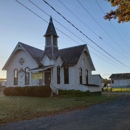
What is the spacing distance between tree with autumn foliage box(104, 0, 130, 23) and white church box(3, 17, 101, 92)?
13205 millimetres

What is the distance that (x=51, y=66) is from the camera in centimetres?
2089

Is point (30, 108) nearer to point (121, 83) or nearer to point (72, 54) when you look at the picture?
point (72, 54)

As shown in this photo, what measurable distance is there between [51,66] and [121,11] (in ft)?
46.1

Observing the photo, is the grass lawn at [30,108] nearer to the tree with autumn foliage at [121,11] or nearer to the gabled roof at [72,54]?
the tree with autumn foliage at [121,11]

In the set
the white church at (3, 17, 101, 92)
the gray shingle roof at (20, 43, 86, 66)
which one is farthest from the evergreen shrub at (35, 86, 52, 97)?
the gray shingle roof at (20, 43, 86, 66)

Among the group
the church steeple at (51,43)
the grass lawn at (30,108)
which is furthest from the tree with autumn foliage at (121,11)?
the church steeple at (51,43)

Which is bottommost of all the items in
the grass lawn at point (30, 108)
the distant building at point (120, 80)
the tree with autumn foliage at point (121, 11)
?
the grass lawn at point (30, 108)

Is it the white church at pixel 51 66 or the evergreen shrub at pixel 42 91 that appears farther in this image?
the white church at pixel 51 66

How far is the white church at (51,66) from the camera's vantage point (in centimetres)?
2173

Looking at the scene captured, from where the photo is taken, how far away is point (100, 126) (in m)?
6.40

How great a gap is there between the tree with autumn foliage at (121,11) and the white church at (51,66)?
1320 cm

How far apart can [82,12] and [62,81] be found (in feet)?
38.5

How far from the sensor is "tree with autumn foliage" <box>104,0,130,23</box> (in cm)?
748

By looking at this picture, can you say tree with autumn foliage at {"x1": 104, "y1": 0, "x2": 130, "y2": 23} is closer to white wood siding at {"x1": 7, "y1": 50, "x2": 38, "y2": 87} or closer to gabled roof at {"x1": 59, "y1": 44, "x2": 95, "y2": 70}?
gabled roof at {"x1": 59, "y1": 44, "x2": 95, "y2": 70}
